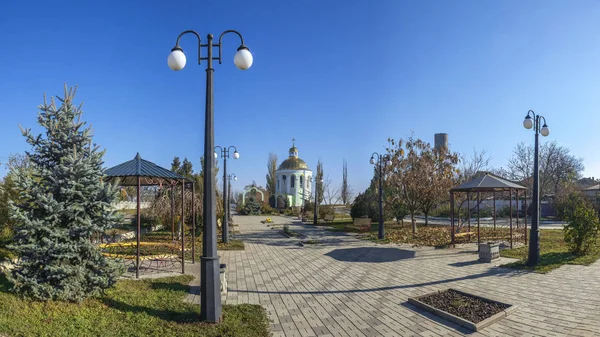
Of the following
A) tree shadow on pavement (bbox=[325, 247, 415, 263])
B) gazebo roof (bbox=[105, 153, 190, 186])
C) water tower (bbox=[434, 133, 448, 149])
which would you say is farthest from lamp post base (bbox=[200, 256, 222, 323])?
water tower (bbox=[434, 133, 448, 149])

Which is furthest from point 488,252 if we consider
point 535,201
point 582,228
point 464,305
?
point 464,305

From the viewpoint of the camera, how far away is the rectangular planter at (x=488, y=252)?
10188mm

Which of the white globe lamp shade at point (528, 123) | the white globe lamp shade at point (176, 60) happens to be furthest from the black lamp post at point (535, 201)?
the white globe lamp shade at point (176, 60)

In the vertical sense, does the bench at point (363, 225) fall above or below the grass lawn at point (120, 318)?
below

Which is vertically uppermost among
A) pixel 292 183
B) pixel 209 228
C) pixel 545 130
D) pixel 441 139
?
pixel 441 139

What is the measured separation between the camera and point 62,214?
5824mm

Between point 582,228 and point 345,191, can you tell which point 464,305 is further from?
point 345,191

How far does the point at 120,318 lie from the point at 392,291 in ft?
16.4

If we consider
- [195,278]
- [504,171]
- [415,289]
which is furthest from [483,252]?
[504,171]

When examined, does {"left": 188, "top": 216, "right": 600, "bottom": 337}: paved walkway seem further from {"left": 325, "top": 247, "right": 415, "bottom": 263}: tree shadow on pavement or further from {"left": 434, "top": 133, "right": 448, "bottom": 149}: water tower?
{"left": 434, "top": 133, "right": 448, "bottom": 149}: water tower

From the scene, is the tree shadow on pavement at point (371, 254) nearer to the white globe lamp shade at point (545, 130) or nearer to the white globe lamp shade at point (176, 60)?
the white globe lamp shade at point (545, 130)

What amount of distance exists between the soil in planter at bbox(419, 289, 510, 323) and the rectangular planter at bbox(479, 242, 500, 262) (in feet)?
13.8

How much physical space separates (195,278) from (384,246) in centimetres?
838

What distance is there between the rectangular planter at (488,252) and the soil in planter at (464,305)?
4209 millimetres
